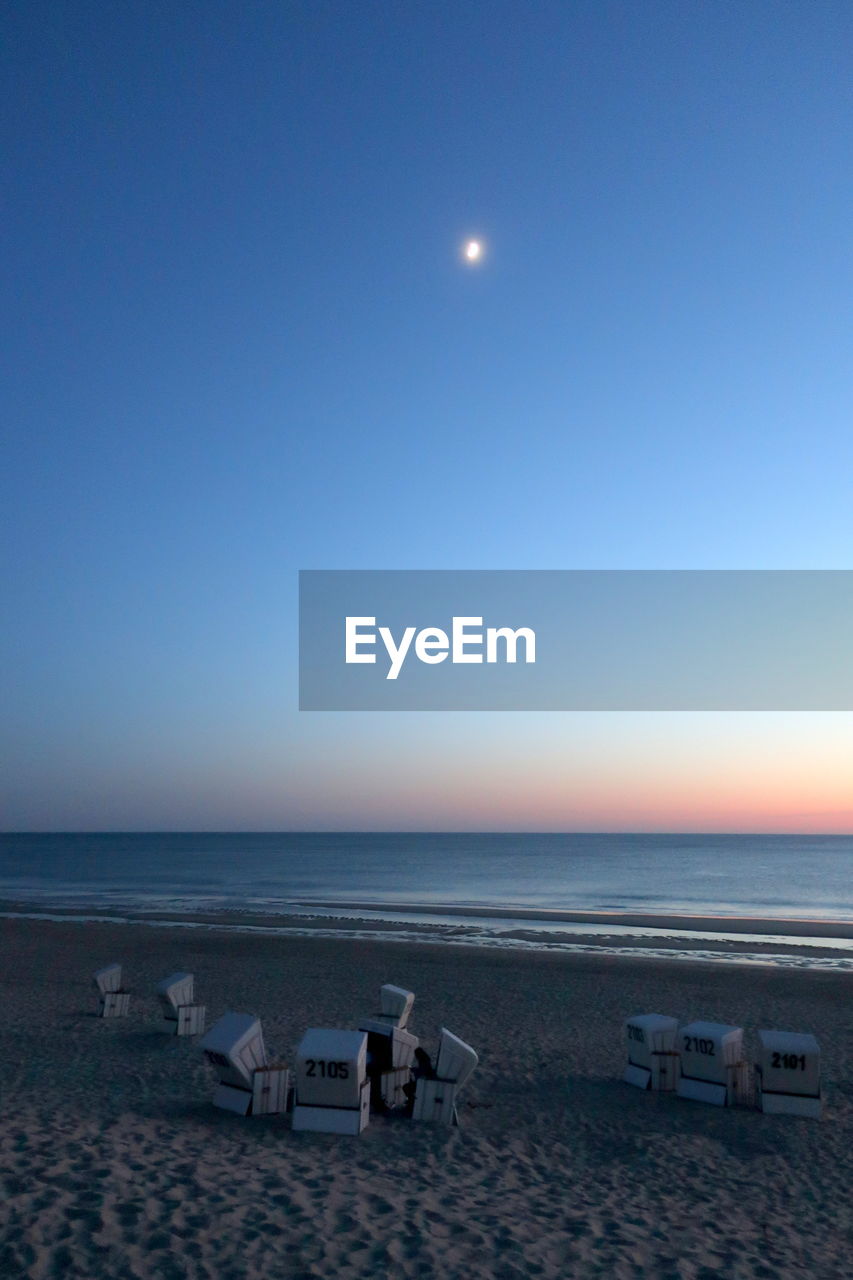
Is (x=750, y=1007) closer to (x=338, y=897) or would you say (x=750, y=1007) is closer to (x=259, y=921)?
(x=259, y=921)

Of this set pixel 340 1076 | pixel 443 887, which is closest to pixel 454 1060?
pixel 340 1076

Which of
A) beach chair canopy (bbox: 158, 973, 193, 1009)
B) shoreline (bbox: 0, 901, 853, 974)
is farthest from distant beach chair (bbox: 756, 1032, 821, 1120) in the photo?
shoreline (bbox: 0, 901, 853, 974)

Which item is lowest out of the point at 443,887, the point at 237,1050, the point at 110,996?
the point at 443,887

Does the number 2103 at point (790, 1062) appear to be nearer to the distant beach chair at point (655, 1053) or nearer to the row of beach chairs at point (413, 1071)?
the row of beach chairs at point (413, 1071)

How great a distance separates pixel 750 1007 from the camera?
1655cm

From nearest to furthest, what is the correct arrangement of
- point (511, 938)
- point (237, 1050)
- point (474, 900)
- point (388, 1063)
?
point (237, 1050) < point (388, 1063) < point (511, 938) < point (474, 900)

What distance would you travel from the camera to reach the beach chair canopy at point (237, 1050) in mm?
8516

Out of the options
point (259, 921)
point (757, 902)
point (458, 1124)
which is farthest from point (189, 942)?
point (757, 902)

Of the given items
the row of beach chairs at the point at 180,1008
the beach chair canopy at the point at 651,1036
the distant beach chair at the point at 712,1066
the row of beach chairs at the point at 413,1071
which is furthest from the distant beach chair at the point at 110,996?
the distant beach chair at the point at 712,1066

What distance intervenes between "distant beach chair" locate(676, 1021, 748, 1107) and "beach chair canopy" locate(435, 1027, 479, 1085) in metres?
2.70

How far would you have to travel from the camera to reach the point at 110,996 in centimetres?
1420

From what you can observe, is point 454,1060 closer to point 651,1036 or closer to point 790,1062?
point 651,1036

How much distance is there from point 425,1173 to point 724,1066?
393 cm

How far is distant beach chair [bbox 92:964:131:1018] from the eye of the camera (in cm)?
1413
